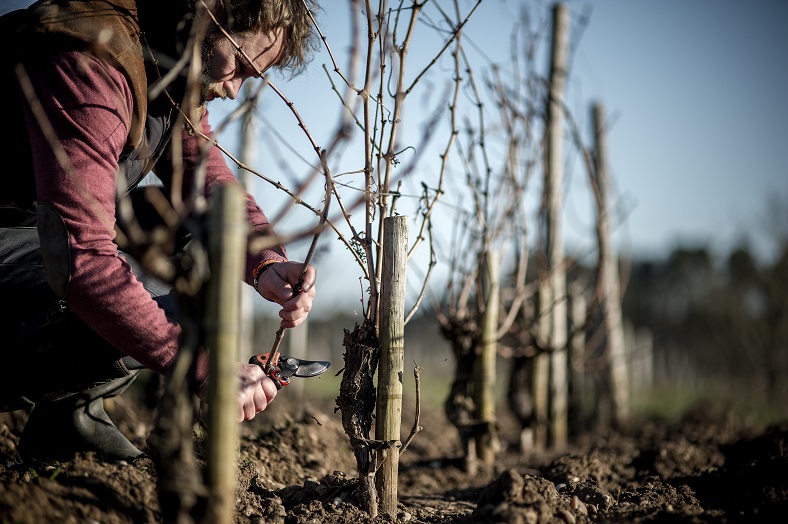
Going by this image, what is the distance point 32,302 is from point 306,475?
1.22 metres

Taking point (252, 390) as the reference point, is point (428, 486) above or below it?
below

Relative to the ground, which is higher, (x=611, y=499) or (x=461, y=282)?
(x=461, y=282)

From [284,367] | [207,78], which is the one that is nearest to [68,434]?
[284,367]

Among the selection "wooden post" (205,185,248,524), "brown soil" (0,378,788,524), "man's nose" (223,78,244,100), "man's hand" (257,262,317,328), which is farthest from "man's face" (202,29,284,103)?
"brown soil" (0,378,788,524)

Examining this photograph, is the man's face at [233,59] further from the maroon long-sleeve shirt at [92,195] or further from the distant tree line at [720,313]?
the distant tree line at [720,313]

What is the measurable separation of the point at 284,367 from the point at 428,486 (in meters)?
1.53

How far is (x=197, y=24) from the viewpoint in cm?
151

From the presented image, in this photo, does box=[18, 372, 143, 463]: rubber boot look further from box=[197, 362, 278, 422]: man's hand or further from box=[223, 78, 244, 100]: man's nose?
box=[223, 78, 244, 100]: man's nose

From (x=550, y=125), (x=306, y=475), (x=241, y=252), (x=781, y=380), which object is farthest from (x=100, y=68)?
(x=781, y=380)

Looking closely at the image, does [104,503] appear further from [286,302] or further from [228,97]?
[228,97]

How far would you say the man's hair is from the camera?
1.90 meters

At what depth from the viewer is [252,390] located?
1.64m

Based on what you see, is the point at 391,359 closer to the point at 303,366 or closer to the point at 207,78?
the point at 303,366

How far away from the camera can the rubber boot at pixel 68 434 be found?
2199mm
